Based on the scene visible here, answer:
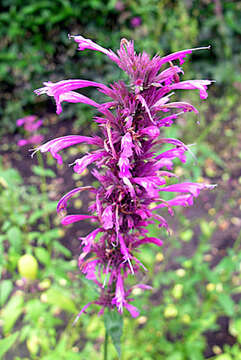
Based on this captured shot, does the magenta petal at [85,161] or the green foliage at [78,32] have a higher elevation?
the green foliage at [78,32]

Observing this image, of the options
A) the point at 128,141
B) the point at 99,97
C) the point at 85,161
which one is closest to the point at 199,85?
the point at 128,141

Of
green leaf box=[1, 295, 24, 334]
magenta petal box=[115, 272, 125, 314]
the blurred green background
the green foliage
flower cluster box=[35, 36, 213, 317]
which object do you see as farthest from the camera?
the green foliage

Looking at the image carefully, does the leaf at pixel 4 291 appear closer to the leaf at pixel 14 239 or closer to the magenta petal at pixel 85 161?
the leaf at pixel 14 239

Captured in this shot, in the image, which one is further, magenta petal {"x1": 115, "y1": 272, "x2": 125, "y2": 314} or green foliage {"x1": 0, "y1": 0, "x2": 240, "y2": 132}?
green foliage {"x1": 0, "y1": 0, "x2": 240, "y2": 132}

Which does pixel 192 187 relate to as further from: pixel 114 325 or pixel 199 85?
pixel 114 325

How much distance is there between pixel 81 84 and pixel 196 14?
12.4ft

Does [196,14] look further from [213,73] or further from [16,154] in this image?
[16,154]

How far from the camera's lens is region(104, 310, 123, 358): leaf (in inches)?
33.2

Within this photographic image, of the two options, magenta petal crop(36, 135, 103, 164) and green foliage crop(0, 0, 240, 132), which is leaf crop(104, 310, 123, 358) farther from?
green foliage crop(0, 0, 240, 132)

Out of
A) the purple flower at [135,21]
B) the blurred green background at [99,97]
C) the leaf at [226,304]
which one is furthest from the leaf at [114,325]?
the purple flower at [135,21]

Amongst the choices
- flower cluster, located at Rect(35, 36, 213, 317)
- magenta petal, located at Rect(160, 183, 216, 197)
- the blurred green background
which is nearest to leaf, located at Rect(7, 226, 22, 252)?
flower cluster, located at Rect(35, 36, 213, 317)

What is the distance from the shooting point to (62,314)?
222 cm

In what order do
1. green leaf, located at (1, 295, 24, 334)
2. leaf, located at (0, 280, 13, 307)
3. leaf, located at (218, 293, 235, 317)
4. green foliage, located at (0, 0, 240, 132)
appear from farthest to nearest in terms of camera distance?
green foliage, located at (0, 0, 240, 132) < leaf, located at (218, 293, 235, 317) < leaf, located at (0, 280, 13, 307) < green leaf, located at (1, 295, 24, 334)

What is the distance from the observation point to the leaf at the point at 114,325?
842mm
